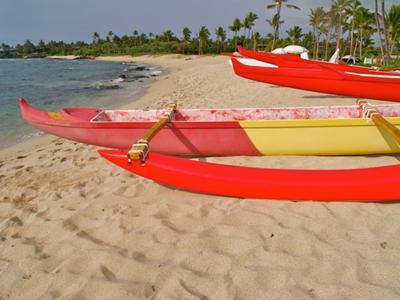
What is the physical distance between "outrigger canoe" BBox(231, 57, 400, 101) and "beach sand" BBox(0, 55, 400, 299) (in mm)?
3352

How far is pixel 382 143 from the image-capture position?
9.57 ft

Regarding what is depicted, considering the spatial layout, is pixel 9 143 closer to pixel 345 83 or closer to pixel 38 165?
pixel 38 165

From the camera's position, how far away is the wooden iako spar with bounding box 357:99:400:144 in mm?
2256

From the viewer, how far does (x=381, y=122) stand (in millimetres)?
2539

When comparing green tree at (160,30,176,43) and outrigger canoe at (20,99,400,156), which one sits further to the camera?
green tree at (160,30,176,43)

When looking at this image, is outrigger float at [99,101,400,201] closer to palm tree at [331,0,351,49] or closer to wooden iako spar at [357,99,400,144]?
wooden iako spar at [357,99,400,144]

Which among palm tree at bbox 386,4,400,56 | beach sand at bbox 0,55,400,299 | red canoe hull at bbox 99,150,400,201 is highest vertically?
palm tree at bbox 386,4,400,56

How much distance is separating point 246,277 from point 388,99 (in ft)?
17.4

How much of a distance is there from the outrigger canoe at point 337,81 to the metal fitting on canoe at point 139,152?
4785 mm

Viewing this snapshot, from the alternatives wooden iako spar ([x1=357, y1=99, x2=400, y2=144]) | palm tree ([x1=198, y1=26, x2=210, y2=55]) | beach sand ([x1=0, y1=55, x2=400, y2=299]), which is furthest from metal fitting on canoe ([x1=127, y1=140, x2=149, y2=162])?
palm tree ([x1=198, y1=26, x2=210, y2=55])

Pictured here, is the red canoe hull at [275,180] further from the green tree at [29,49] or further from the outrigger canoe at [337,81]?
the green tree at [29,49]

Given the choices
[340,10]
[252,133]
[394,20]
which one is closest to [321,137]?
[252,133]

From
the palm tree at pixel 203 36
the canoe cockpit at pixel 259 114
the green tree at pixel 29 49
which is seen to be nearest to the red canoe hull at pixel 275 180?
the canoe cockpit at pixel 259 114

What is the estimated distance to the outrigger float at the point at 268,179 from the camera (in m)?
2.01
